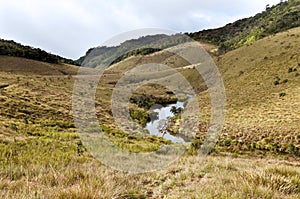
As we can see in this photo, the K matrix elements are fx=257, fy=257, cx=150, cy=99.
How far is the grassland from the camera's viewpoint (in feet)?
14.2

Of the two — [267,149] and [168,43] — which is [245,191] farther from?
[168,43]

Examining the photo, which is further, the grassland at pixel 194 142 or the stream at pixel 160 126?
the stream at pixel 160 126

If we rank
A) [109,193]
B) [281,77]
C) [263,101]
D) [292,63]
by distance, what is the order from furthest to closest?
1. [292,63]
2. [281,77]
3. [263,101]
4. [109,193]

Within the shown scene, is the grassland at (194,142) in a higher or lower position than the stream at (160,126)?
higher

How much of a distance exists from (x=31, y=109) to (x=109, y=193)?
33.5 meters

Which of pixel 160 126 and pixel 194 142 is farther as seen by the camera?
pixel 160 126

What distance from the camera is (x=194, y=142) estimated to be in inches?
1065

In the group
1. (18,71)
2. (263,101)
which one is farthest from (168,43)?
(263,101)

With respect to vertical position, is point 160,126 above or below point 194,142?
below

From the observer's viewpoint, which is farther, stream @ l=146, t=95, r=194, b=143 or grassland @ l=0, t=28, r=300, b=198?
stream @ l=146, t=95, r=194, b=143

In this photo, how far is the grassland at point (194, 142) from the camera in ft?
14.2

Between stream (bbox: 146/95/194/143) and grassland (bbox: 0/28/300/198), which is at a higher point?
grassland (bbox: 0/28/300/198)

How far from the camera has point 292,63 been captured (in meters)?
56.3

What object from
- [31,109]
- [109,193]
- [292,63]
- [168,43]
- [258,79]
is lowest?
[31,109]
